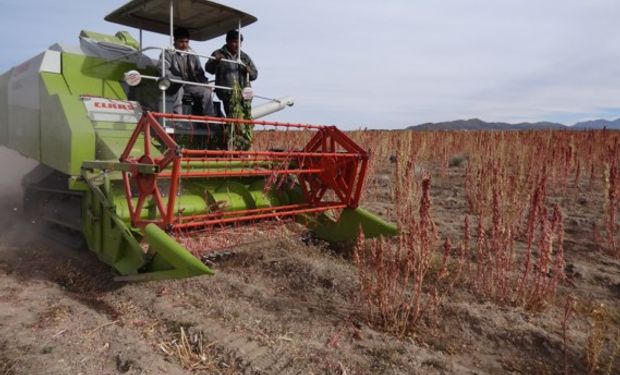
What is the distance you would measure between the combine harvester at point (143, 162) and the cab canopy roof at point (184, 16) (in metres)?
0.01

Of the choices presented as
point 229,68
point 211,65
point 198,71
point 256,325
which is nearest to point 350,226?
point 256,325

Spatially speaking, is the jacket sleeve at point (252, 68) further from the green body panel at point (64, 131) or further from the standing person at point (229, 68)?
the green body panel at point (64, 131)

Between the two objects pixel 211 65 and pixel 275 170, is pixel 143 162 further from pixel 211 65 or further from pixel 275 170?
pixel 211 65

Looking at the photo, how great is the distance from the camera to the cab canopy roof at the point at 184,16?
4512mm

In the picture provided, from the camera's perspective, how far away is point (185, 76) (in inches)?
184

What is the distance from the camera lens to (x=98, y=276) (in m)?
3.63

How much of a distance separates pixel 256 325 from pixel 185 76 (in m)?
2.96

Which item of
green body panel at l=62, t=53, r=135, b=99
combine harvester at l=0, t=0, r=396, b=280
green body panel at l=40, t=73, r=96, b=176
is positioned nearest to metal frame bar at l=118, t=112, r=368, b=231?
combine harvester at l=0, t=0, r=396, b=280

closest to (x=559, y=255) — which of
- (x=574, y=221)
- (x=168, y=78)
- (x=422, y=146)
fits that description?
(x=574, y=221)

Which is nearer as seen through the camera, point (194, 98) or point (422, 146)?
point (194, 98)

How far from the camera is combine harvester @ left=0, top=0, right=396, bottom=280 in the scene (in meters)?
3.12

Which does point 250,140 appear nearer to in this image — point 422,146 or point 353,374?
point 353,374

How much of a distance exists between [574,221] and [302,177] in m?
3.44

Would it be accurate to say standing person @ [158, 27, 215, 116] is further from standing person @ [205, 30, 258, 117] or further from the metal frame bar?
the metal frame bar
